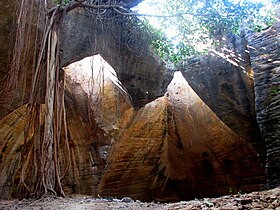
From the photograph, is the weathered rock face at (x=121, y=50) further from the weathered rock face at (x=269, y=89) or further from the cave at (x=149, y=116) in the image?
the weathered rock face at (x=269, y=89)

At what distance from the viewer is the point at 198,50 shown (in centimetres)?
640

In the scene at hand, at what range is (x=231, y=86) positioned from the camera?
27.1ft

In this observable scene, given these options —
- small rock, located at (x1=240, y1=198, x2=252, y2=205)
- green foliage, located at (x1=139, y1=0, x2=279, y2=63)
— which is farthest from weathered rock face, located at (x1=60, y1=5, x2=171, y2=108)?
small rock, located at (x1=240, y1=198, x2=252, y2=205)

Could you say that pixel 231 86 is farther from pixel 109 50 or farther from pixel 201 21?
pixel 109 50

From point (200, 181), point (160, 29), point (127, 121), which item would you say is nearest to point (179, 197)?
point (200, 181)

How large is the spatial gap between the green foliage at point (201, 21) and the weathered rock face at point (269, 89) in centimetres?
116

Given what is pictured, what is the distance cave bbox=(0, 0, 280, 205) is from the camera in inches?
264

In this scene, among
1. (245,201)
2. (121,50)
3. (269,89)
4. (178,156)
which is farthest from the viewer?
(178,156)

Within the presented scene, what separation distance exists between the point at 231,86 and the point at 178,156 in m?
2.67

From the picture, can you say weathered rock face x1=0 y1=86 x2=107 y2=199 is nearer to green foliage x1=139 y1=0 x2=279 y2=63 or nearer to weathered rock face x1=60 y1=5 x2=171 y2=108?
weathered rock face x1=60 y1=5 x2=171 y2=108

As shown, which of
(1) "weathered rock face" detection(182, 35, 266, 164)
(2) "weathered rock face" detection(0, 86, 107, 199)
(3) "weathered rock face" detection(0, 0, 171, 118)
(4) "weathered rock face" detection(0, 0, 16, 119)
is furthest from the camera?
(1) "weathered rock face" detection(182, 35, 266, 164)

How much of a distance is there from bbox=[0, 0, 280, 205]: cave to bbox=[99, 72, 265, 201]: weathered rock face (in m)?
0.03

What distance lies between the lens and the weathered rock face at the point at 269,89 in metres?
6.20

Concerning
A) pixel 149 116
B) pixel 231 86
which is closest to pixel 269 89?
pixel 231 86
